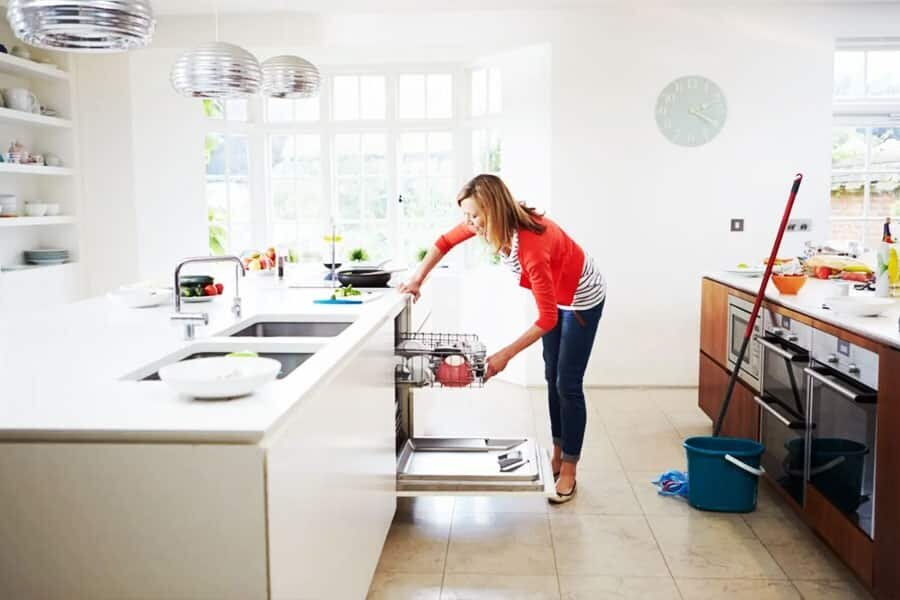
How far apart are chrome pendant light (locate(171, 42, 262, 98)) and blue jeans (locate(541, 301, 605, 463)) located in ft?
5.33

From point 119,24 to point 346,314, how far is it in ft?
3.83

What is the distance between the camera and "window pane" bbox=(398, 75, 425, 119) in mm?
A: 6680

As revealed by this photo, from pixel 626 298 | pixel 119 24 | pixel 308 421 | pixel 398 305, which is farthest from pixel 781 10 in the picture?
pixel 308 421

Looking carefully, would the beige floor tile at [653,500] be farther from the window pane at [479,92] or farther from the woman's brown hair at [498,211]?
the window pane at [479,92]

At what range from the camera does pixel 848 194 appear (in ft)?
19.2

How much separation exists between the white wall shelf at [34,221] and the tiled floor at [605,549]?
308 cm

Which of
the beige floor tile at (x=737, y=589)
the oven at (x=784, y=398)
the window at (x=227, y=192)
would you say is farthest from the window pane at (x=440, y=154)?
the beige floor tile at (x=737, y=589)

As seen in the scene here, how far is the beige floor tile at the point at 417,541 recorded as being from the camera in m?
3.04

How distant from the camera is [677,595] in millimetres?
2775

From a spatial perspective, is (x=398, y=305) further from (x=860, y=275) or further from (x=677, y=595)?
(x=860, y=275)

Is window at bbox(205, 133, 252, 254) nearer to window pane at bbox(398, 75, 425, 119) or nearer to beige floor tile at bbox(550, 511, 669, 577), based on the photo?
window pane at bbox(398, 75, 425, 119)

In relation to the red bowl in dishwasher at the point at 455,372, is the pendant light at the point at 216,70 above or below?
above

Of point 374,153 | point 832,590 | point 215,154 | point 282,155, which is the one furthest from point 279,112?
point 832,590

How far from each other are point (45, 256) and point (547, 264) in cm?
420
